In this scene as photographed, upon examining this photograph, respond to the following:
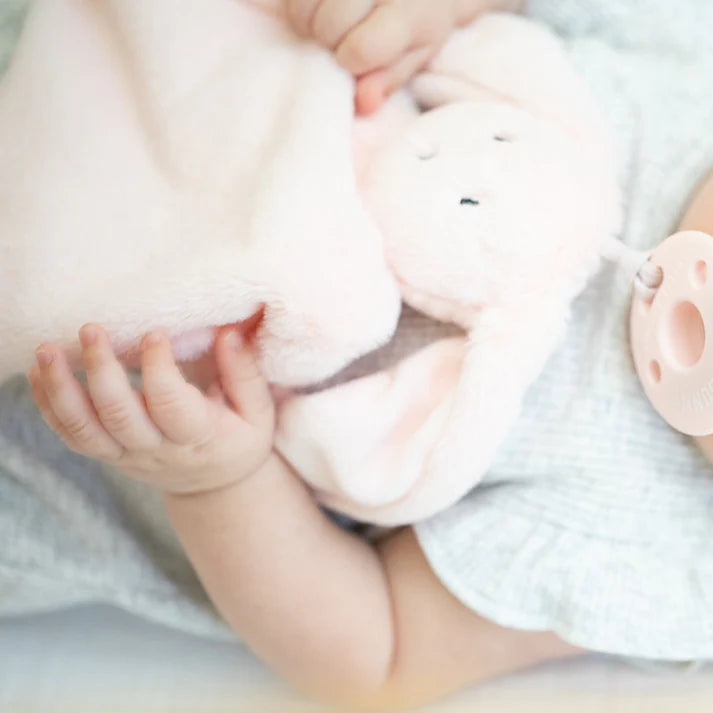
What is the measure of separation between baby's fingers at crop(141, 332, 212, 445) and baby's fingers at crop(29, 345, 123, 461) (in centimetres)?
3

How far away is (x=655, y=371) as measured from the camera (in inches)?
22.6

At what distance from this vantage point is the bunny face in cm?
55

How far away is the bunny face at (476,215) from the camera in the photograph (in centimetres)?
55

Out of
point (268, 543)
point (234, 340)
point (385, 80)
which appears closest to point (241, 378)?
point (234, 340)

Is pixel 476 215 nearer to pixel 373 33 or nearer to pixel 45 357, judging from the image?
pixel 373 33

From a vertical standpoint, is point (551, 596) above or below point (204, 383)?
below

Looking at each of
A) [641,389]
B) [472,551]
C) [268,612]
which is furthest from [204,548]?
[641,389]

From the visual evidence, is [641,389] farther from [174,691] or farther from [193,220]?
[174,691]

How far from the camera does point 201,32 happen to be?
57cm

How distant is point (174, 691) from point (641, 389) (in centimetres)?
45

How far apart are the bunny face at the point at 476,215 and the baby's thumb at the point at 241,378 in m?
0.11

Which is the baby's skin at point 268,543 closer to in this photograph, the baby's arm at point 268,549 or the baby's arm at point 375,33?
the baby's arm at point 268,549

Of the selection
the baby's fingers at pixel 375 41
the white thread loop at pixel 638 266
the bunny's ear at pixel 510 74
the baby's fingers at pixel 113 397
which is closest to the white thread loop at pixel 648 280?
the white thread loop at pixel 638 266

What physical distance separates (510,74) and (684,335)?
221 mm
